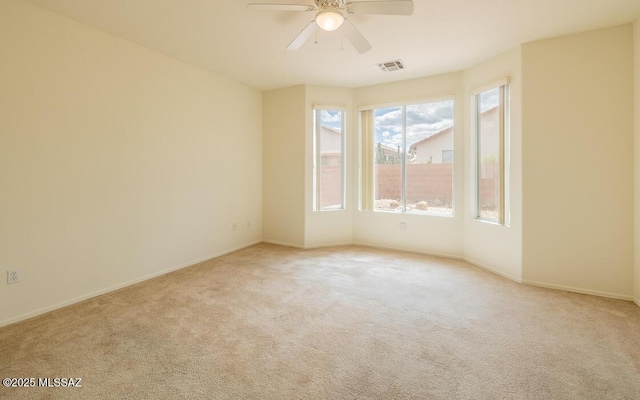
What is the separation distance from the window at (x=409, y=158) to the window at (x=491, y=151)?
0.46 m

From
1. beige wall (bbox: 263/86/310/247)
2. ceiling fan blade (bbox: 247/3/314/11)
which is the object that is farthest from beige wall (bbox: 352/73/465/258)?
ceiling fan blade (bbox: 247/3/314/11)

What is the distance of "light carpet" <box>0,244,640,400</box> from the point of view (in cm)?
175

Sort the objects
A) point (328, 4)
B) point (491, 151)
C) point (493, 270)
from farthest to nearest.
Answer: point (491, 151) < point (493, 270) < point (328, 4)

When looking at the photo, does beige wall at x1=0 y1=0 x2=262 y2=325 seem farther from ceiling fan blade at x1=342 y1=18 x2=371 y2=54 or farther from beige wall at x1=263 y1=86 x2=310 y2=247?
ceiling fan blade at x1=342 y1=18 x2=371 y2=54

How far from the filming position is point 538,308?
2812 millimetres

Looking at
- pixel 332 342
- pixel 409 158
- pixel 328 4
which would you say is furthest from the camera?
pixel 409 158

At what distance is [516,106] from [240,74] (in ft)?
12.5

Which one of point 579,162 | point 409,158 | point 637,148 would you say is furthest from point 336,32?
point 637,148

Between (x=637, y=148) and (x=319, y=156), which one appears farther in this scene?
(x=319, y=156)

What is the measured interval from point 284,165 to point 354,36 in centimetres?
289

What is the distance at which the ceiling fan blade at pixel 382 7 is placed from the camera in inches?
86.7

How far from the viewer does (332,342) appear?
2221 mm

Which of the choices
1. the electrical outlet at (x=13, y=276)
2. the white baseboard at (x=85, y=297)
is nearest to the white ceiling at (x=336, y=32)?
the electrical outlet at (x=13, y=276)

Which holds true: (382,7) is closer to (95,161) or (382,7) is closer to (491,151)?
(491,151)
